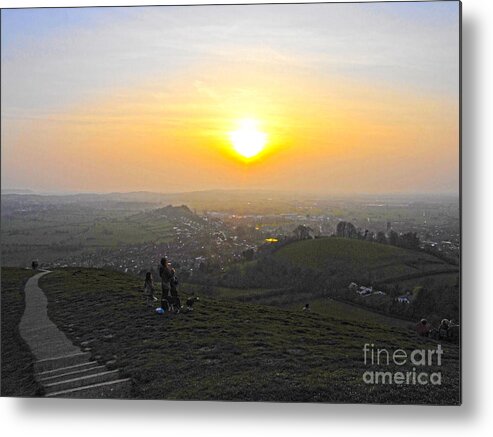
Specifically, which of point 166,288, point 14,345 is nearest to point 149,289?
point 166,288

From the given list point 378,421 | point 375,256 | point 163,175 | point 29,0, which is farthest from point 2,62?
point 378,421

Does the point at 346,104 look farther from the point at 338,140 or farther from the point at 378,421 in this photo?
the point at 378,421

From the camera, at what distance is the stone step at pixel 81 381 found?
7.64 meters

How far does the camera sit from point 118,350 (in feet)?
25.4

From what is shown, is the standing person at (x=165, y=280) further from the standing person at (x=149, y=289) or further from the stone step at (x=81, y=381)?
the stone step at (x=81, y=381)

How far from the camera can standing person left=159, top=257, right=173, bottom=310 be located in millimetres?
7938

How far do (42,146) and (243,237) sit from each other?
2.10 meters

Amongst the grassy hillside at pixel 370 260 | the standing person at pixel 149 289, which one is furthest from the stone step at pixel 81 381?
the grassy hillside at pixel 370 260

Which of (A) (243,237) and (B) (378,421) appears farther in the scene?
(A) (243,237)

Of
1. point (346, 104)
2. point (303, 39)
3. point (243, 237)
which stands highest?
point (303, 39)

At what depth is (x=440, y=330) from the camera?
24.5ft

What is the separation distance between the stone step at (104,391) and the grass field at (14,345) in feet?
1.21

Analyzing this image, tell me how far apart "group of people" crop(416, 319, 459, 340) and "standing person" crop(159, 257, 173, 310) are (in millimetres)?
2339

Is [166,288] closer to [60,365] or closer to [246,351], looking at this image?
[246,351]
